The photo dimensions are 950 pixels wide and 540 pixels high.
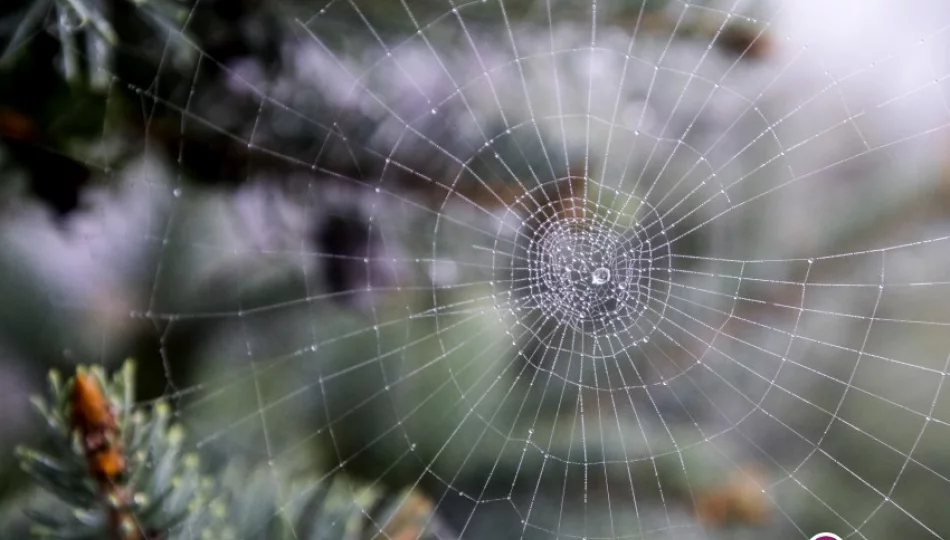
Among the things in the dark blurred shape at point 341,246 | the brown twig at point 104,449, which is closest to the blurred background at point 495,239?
the dark blurred shape at point 341,246

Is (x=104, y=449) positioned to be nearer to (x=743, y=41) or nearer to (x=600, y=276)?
(x=743, y=41)

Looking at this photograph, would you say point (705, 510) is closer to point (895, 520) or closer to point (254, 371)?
point (895, 520)

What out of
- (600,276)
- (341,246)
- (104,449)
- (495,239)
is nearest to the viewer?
(104,449)

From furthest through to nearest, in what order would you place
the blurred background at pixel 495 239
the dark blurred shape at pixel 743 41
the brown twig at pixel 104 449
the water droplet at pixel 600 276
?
the water droplet at pixel 600 276, the dark blurred shape at pixel 743 41, the blurred background at pixel 495 239, the brown twig at pixel 104 449

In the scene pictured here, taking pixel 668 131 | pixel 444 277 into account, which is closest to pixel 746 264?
pixel 668 131

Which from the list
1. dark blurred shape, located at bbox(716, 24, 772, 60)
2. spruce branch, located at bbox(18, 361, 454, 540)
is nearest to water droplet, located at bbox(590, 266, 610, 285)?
dark blurred shape, located at bbox(716, 24, 772, 60)

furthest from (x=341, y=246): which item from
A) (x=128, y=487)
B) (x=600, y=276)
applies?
(x=600, y=276)

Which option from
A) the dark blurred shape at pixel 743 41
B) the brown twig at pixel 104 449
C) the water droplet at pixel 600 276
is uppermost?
the dark blurred shape at pixel 743 41

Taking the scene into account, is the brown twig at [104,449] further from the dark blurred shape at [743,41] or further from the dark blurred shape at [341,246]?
the dark blurred shape at [743,41]
